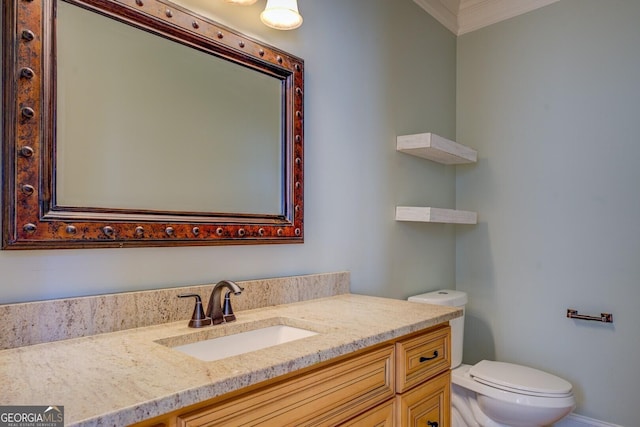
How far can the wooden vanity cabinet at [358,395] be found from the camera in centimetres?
80

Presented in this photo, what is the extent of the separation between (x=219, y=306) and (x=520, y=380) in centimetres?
153

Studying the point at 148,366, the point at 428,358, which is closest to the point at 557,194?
the point at 428,358

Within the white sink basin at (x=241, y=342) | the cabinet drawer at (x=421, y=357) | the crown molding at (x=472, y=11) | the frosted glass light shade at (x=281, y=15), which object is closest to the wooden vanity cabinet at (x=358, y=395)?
the cabinet drawer at (x=421, y=357)

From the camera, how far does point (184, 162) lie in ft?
4.25

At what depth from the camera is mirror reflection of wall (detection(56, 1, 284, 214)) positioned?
3.51ft

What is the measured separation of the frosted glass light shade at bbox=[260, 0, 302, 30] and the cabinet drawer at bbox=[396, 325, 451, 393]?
1156mm

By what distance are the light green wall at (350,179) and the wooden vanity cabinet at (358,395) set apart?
0.53 m

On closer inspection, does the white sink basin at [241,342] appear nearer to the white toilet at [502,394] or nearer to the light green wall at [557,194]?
the white toilet at [502,394]

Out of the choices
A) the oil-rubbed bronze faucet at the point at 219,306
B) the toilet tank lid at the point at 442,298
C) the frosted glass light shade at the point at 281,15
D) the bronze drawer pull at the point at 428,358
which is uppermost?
the frosted glass light shade at the point at 281,15

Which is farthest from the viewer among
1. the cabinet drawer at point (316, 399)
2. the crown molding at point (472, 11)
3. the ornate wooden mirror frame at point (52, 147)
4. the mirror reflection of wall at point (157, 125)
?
the crown molding at point (472, 11)

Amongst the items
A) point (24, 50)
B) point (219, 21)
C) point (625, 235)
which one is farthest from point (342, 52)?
point (625, 235)

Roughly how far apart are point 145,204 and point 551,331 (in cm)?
226

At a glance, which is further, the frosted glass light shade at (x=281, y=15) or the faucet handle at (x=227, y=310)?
the frosted glass light shade at (x=281, y=15)

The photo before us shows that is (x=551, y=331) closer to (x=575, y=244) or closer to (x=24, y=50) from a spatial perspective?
(x=575, y=244)
